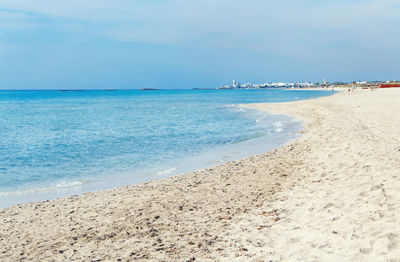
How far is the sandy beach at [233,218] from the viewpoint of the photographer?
533cm

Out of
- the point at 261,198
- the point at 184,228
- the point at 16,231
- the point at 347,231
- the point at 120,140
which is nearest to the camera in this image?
the point at 347,231

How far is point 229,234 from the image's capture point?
20.5 feet

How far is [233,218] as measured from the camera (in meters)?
7.07

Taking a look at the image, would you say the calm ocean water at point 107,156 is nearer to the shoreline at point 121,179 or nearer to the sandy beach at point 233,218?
the shoreline at point 121,179

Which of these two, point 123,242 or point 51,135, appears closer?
point 123,242

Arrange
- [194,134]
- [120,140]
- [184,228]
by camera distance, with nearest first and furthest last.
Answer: [184,228] < [120,140] < [194,134]

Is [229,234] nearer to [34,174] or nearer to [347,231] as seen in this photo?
[347,231]

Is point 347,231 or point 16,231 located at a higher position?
point 347,231

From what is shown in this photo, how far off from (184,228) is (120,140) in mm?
16156

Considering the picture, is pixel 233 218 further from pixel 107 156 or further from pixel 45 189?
pixel 107 156

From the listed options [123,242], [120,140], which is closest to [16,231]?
[123,242]

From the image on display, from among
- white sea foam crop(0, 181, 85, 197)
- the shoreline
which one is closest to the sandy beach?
the shoreline

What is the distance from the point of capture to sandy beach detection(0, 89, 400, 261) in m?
5.33

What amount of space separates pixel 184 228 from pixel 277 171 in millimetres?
5095
